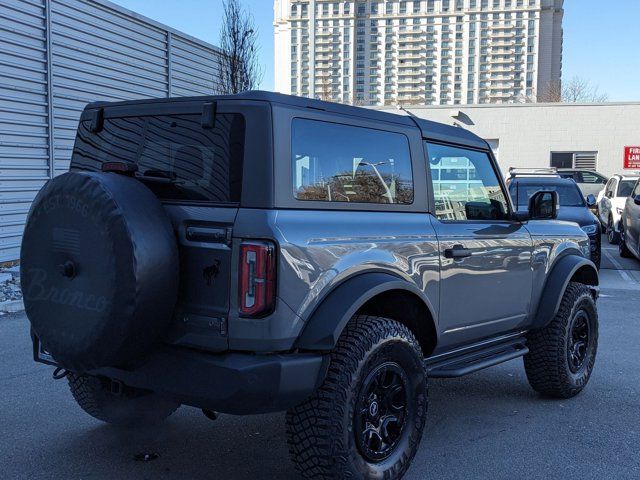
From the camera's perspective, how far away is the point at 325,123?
3398mm

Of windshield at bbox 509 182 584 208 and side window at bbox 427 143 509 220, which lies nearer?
side window at bbox 427 143 509 220

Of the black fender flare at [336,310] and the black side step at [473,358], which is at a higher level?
the black fender flare at [336,310]

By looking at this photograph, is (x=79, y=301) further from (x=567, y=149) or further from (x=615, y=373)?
(x=567, y=149)

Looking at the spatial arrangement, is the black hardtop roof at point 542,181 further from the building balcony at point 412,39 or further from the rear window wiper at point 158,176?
the building balcony at point 412,39

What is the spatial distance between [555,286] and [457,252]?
131 cm

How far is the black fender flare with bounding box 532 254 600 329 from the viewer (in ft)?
15.8

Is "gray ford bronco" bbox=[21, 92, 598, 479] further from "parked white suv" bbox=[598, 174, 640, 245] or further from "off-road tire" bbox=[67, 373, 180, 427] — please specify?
"parked white suv" bbox=[598, 174, 640, 245]

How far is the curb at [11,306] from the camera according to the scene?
7781mm

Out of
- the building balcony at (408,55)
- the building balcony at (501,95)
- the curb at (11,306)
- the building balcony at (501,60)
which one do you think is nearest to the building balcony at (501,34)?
the building balcony at (501,60)

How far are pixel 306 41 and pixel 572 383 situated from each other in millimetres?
156097

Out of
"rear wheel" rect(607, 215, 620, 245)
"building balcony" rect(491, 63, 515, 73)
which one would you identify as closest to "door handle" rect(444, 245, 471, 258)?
"rear wheel" rect(607, 215, 620, 245)

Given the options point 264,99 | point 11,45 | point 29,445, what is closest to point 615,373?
point 264,99

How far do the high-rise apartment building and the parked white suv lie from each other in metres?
136

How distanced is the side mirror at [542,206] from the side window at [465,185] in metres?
0.23
